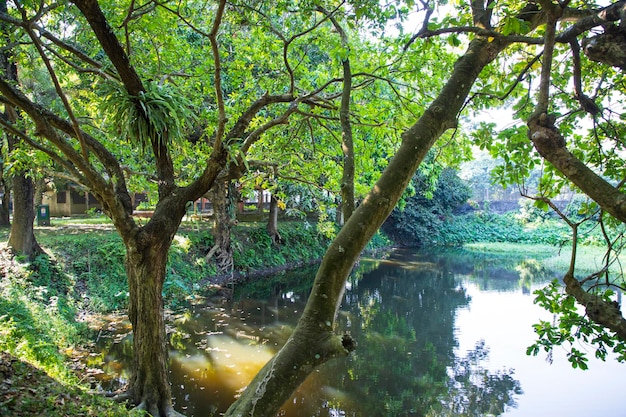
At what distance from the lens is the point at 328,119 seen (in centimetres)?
453

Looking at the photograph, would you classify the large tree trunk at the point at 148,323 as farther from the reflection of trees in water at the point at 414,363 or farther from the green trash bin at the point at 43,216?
the green trash bin at the point at 43,216

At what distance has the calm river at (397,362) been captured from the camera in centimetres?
635

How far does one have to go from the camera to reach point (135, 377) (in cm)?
461

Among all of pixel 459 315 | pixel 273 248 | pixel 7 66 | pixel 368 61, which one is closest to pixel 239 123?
pixel 368 61

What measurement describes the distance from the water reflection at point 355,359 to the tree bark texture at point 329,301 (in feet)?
14.5

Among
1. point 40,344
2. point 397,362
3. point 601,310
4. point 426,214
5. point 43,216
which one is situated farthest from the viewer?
point 426,214

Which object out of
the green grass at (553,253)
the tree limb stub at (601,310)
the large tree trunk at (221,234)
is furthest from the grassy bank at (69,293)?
the green grass at (553,253)

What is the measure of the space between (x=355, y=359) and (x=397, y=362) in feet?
2.46

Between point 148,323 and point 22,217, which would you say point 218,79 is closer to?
point 148,323

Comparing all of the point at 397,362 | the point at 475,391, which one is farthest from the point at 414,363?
the point at 475,391

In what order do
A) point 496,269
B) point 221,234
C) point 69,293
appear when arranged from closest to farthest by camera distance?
point 69,293, point 221,234, point 496,269

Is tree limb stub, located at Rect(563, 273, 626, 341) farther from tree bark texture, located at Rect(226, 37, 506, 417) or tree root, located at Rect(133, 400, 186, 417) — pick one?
tree root, located at Rect(133, 400, 186, 417)

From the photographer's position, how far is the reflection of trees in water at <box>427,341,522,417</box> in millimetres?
6277

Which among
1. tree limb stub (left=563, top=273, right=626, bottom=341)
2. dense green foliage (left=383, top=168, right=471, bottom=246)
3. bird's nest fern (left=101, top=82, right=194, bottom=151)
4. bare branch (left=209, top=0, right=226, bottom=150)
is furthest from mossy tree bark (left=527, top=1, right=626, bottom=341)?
dense green foliage (left=383, top=168, right=471, bottom=246)
